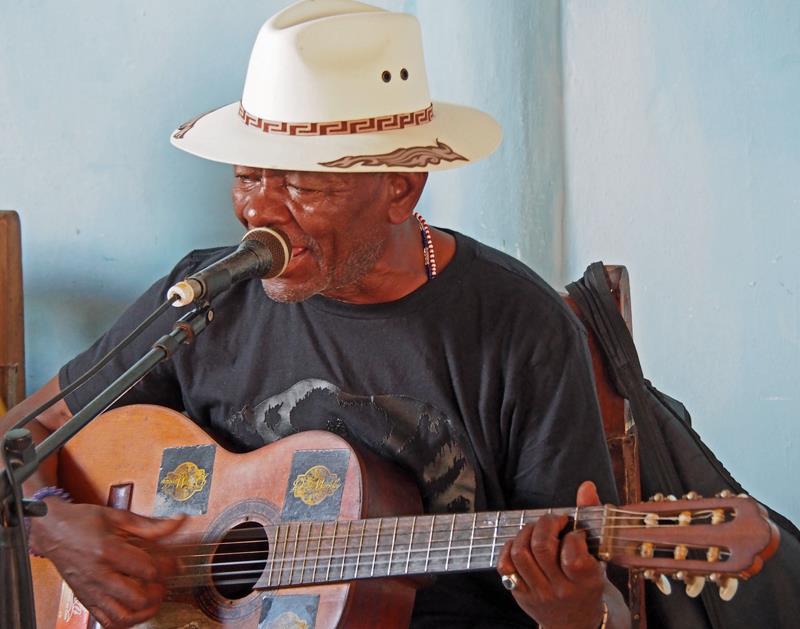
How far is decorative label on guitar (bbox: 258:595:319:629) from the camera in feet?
6.26

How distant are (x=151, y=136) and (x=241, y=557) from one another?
115 cm

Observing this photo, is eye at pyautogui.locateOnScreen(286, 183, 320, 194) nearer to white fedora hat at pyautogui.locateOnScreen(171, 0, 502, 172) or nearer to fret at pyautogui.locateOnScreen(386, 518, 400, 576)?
white fedora hat at pyautogui.locateOnScreen(171, 0, 502, 172)

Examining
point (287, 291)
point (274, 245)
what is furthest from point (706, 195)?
point (274, 245)

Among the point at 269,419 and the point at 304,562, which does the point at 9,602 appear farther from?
the point at 269,419

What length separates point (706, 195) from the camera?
8.25 ft

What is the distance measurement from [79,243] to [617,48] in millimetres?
1287

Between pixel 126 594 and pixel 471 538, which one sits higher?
pixel 471 538

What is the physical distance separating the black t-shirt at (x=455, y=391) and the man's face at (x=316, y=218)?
0.14m

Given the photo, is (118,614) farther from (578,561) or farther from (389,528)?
(578,561)

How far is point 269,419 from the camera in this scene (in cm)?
219

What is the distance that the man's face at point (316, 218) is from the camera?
1.96 meters

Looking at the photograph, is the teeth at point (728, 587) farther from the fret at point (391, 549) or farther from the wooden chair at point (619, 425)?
the wooden chair at point (619, 425)

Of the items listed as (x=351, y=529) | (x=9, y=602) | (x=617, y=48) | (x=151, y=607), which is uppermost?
(x=617, y=48)

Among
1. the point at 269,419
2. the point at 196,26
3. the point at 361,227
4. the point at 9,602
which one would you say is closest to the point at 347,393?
the point at 269,419
